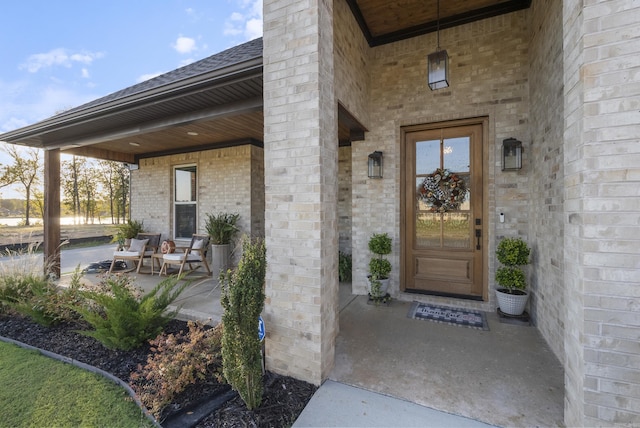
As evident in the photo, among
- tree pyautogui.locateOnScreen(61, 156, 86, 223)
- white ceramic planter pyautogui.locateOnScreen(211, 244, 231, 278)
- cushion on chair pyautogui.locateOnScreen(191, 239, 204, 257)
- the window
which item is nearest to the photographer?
white ceramic planter pyautogui.locateOnScreen(211, 244, 231, 278)

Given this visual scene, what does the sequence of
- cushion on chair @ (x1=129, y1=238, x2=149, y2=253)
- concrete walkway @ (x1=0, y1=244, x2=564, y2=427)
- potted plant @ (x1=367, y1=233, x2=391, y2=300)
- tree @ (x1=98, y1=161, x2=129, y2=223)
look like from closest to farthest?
concrete walkway @ (x1=0, y1=244, x2=564, y2=427), potted plant @ (x1=367, y1=233, x2=391, y2=300), cushion on chair @ (x1=129, y1=238, x2=149, y2=253), tree @ (x1=98, y1=161, x2=129, y2=223)

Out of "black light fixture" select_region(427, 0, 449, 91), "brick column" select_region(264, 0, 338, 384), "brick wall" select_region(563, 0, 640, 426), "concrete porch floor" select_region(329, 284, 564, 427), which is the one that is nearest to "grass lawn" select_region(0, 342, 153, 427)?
"brick column" select_region(264, 0, 338, 384)

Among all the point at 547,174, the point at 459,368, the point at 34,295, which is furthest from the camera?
the point at 34,295

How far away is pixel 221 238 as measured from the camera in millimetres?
5555

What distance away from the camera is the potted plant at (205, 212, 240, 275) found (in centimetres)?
532

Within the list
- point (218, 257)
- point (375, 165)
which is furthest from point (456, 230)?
point (218, 257)

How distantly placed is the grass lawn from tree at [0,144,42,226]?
1392 cm

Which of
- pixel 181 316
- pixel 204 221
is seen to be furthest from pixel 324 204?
pixel 204 221

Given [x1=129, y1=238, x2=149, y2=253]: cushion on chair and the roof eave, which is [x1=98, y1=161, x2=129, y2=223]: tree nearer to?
[x1=129, y1=238, x2=149, y2=253]: cushion on chair

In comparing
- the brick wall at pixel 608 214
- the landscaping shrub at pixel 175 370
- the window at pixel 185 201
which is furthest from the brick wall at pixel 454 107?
the window at pixel 185 201

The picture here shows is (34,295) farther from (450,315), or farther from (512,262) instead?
(512,262)

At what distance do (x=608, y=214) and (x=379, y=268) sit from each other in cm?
272

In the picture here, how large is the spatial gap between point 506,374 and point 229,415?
2.11 meters

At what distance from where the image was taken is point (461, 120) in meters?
3.62
